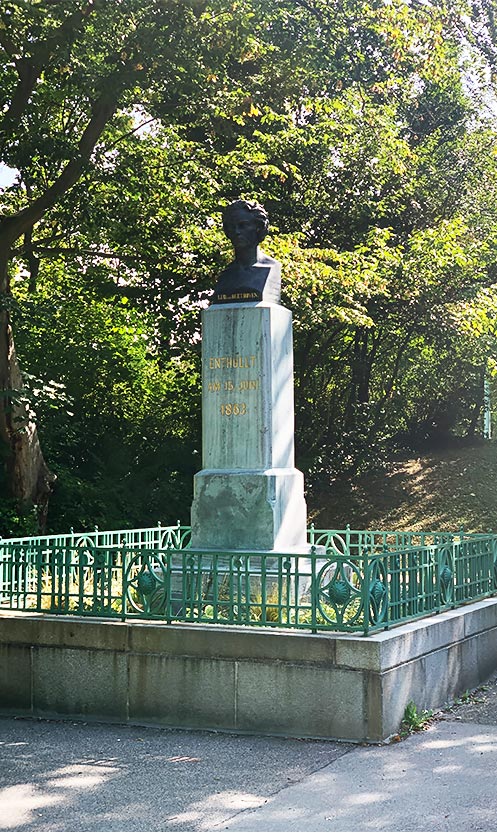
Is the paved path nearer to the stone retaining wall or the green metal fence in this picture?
the stone retaining wall

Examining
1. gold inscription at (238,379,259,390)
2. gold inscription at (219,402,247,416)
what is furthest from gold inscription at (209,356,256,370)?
gold inscription at (219,402,247,416)

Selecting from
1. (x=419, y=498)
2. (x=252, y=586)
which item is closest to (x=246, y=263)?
(x=252, y=586)

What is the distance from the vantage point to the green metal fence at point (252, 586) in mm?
7895

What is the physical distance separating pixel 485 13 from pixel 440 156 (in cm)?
427

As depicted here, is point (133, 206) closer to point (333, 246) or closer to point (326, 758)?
point (333, 246)

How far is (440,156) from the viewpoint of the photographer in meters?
25.5

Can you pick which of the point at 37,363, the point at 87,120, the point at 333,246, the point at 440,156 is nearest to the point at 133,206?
the point at 87,120

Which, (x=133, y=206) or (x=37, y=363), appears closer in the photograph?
(x=133, y=206)

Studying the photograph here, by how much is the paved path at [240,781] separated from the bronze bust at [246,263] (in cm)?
457

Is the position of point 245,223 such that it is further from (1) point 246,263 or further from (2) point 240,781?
(2) point 240,781

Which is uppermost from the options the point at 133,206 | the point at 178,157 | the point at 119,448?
the point at 178,157

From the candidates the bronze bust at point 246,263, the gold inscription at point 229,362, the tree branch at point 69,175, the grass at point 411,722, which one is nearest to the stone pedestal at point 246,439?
the gold inscription at point 229,362

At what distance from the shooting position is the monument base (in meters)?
9.98

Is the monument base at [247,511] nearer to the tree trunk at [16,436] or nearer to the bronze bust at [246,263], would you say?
the bronze bust at [246,263]
